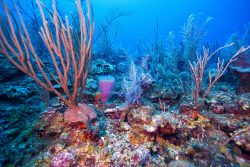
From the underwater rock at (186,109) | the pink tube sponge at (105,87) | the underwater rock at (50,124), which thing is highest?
the pink tube sponge at (105,87)

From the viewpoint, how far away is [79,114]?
297cm

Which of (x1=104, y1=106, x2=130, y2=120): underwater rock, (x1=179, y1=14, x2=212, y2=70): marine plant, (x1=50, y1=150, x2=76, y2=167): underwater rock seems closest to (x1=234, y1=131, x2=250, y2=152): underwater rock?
(x1=104, y1=106, x2=130, y2=120): underwater rock

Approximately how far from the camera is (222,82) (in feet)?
18.4

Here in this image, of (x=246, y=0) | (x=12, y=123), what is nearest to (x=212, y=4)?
(x=246, y=0)

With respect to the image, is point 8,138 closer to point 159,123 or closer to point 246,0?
point 159,123

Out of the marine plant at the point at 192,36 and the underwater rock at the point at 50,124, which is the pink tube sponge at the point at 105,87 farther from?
the marine plant at the point at 192,36

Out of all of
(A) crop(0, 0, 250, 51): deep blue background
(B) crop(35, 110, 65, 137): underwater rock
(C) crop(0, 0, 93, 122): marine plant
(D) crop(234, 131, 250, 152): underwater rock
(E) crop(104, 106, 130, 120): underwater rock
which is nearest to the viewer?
(C) crop(0, 0, 93, 122): marine plant

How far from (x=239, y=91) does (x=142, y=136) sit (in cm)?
294

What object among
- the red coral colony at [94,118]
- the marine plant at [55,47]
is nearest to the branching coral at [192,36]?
the red coral colony at [94,118]

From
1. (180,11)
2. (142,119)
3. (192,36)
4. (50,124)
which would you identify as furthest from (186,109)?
(180,11)

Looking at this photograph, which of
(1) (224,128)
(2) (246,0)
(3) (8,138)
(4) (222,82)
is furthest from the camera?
(2) (246,0)

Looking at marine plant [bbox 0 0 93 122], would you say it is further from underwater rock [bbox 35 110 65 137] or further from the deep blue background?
the deep blue background

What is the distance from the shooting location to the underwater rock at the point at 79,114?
9.57 feet

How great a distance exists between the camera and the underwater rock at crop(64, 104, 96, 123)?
9.57 feet
